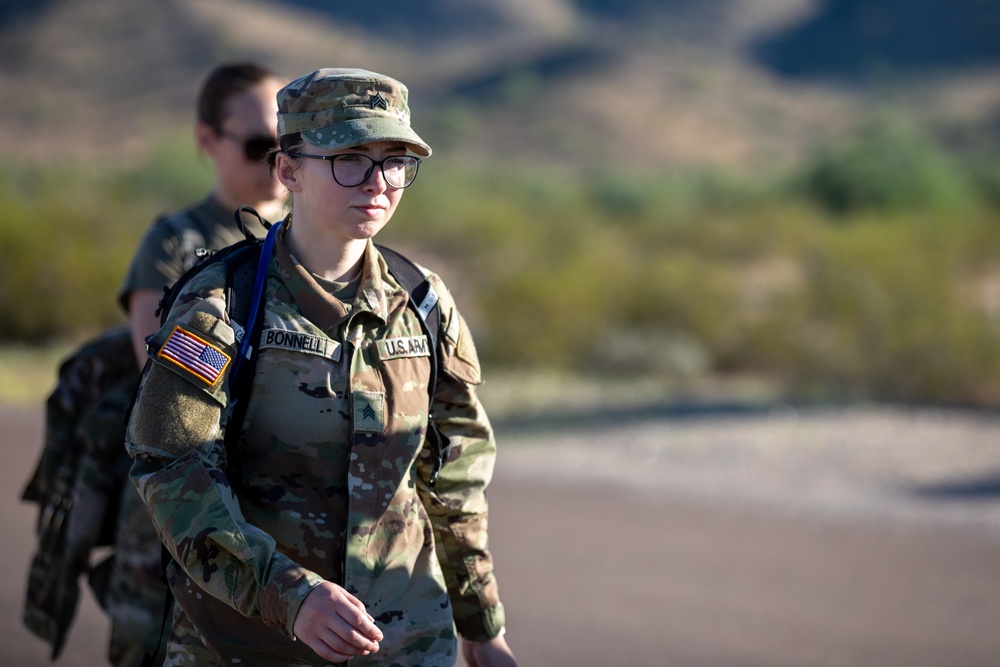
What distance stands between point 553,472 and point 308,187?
7.20 metres

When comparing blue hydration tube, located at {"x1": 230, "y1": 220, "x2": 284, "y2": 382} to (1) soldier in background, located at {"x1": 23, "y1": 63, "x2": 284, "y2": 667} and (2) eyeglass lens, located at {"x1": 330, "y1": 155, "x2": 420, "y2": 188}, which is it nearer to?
(2) eyeglass lens, located at {"x1": 330, "y1": 155, "x2": 420, "y2": 188}

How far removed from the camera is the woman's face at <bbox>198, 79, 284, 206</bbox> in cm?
342

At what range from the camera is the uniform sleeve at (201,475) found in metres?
2.08

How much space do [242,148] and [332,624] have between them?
1810 mm

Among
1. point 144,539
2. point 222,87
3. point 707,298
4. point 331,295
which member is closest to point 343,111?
point 331,295

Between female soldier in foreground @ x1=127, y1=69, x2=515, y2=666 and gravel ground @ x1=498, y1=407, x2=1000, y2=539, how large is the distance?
6.31m

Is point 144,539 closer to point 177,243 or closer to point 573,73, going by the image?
point 177,243

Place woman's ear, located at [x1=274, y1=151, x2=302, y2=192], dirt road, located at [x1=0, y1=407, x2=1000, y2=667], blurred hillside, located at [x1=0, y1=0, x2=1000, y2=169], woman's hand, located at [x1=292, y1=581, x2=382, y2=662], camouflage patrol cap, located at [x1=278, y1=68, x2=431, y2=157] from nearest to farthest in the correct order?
woman's hand, located at [x1=292, y1=581, x2=382, y2=662] → camouflage patrol cap, located at [x1=278, y1=68, x2=431, y2=157] → woman's ear, located at [x1=274, y1=151, x2=302, y2=192] → dirt road, located at [x1=0, y1=407, x2=1000, y2=667] → blurred hillside, located at [x1=0, y1=0, x2=1000, y2=169]

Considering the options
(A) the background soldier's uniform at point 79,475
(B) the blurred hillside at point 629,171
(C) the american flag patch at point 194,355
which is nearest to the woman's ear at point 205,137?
(A) the background soldier's uniform at point 79,475

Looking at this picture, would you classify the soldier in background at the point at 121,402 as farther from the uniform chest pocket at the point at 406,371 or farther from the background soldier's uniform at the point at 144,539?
the uniform chest pocket at the point at 406,371

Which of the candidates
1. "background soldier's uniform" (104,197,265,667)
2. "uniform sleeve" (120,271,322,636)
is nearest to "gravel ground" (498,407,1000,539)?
"background soldier's uniform" (104,197,265,667)

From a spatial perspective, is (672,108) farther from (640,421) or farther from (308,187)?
(308,187)

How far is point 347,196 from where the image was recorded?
90.6 inches

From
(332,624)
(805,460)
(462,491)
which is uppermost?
(805,460)
